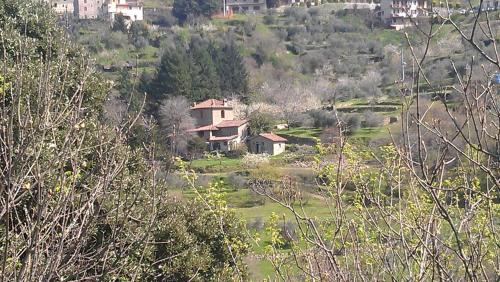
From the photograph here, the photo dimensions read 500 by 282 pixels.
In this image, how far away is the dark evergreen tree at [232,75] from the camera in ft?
140

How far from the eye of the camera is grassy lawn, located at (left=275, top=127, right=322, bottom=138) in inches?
1383

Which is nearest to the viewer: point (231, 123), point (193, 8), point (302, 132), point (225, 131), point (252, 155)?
point (252, 155)

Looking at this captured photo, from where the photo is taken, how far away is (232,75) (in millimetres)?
42656

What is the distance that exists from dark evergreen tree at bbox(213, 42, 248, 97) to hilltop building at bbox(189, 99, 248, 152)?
3165mm

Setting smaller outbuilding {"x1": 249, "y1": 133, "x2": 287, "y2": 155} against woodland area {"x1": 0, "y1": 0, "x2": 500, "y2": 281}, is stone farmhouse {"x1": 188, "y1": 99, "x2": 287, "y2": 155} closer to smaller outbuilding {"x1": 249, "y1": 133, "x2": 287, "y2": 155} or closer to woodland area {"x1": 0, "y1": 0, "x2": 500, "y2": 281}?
smaller outbuilding {"x1": 249, "y1": 133, "x2": 287, "y2": 155}

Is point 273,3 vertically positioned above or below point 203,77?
above

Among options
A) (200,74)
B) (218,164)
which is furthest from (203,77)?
(218,164)

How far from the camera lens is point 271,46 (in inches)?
2089

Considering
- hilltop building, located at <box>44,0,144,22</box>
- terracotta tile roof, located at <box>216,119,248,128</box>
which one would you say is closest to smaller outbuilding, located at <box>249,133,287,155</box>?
terracotta tile roof, located at <box>216,119,248,128</box>

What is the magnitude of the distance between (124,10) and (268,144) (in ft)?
108

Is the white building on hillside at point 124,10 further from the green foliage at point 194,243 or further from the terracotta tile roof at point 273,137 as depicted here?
the green foliage at point 194,243

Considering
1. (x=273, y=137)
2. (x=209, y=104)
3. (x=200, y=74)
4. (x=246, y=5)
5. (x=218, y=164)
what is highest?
(x=246, y=5)

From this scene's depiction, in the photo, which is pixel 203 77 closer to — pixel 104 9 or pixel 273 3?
pixel 104 9

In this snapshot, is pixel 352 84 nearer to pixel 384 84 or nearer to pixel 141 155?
pixel 384 84
